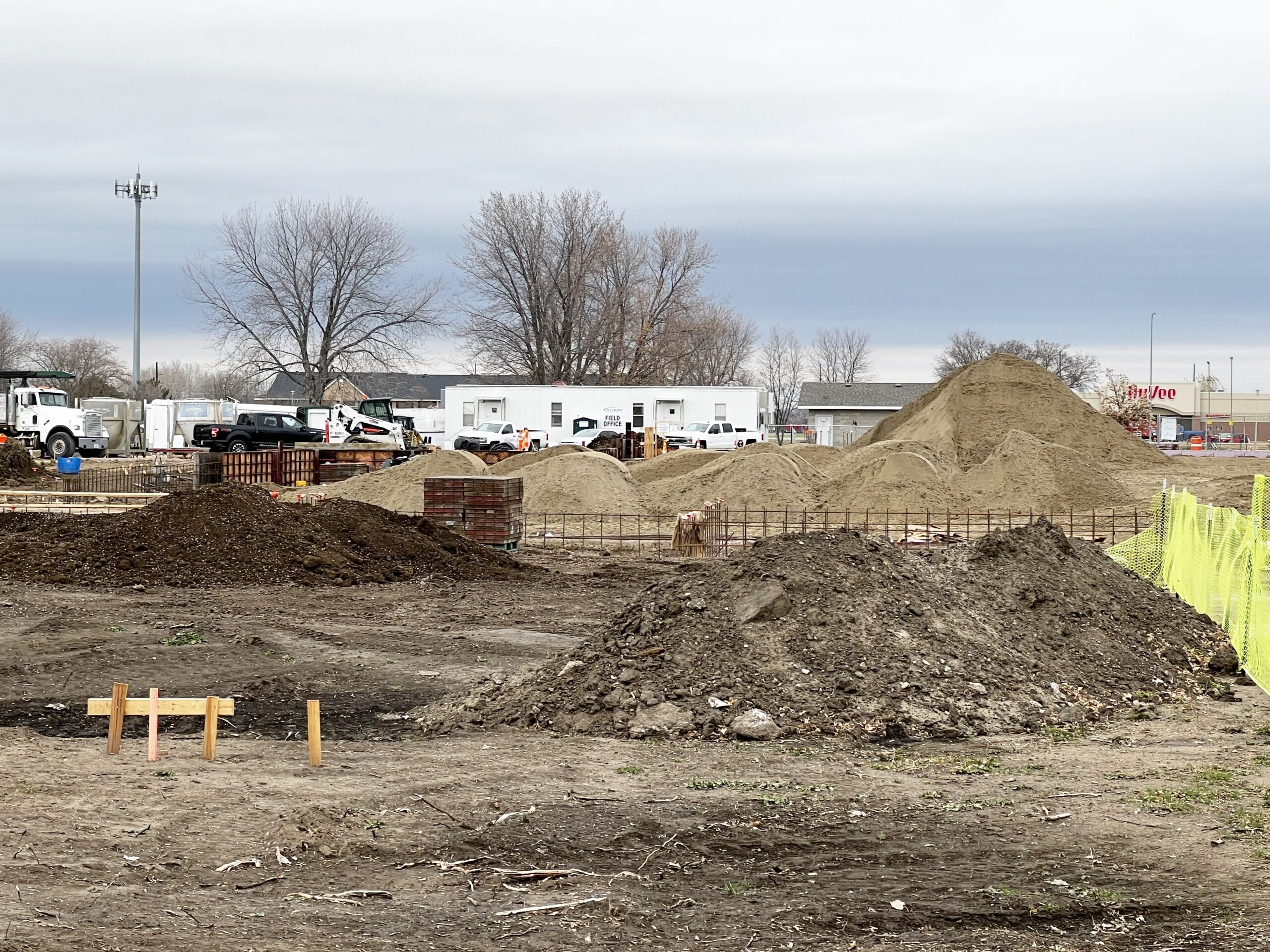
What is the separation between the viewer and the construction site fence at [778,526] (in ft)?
79.1

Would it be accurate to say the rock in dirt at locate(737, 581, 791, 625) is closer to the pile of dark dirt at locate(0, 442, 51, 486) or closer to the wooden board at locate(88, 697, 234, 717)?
the wooden board at locate(88, 697, 234, 717)

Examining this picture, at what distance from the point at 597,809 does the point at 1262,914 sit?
138 inches

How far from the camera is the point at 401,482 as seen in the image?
3112 centimetres

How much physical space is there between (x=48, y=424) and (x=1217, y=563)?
41.7m

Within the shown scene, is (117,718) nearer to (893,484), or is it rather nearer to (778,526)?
(778,526)

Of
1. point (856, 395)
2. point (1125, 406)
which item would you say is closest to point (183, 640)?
point (1125, 406)

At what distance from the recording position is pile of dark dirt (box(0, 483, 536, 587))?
18406mm

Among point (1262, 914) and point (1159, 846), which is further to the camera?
point (1159, 846)

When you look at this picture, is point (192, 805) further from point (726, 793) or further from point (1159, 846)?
point (1159, 846)

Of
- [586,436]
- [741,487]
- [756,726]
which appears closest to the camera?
[756,726]

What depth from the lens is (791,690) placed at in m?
10.2

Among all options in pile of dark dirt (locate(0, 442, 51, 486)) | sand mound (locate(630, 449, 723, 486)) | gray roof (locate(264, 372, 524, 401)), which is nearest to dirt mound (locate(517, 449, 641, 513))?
sand mound (locate(630, 449, 723, 486))

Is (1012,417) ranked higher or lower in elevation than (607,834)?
higher

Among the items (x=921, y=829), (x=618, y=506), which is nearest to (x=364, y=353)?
(x=618, y=506)
